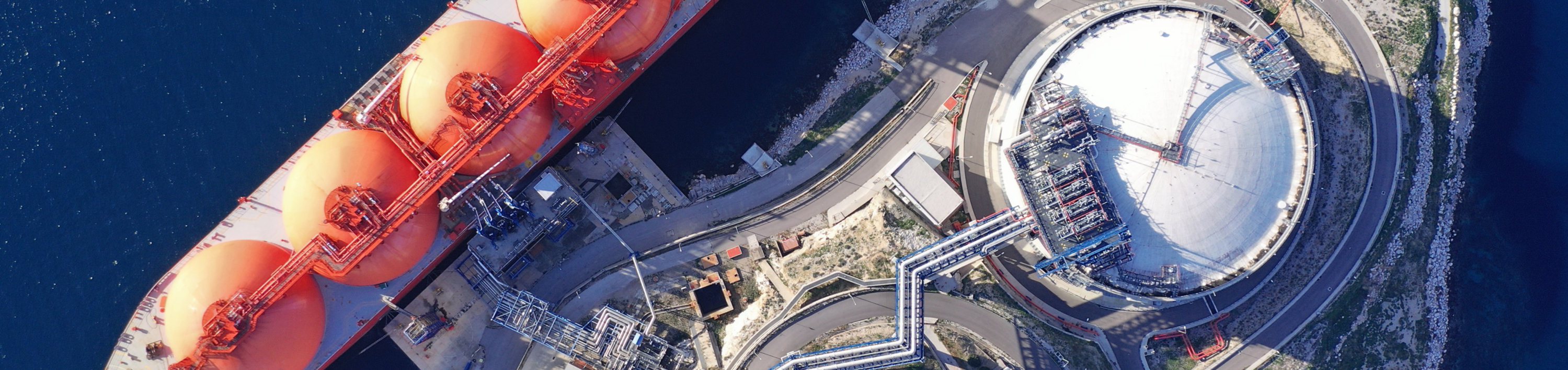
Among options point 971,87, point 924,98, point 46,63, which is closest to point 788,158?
point 924,98

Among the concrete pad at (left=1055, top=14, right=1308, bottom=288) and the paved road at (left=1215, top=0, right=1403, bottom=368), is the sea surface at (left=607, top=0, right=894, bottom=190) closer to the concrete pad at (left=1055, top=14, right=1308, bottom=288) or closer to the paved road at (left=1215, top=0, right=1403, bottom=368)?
the concrete pad at (left=1055, top=14, right=1308, bottom=288)

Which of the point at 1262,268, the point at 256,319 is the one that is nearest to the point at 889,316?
the point at 1262,268

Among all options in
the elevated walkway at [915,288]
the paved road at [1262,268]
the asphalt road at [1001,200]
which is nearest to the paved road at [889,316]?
the asphalt road at [1001,200]

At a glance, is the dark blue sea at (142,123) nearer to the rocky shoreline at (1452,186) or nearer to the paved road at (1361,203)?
the paved road at (1361,203)

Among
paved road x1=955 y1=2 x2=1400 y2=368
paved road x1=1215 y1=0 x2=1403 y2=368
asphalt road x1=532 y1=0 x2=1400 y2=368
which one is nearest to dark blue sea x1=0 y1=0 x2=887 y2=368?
asphalt road x1=532 y1=0 x2=1400 y2=368

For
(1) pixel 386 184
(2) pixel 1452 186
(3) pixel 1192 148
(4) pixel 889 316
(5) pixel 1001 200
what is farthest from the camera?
(2) pixel 1452 186

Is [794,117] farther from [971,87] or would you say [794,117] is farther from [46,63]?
[46,63]

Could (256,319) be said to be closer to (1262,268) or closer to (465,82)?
(465,82)
